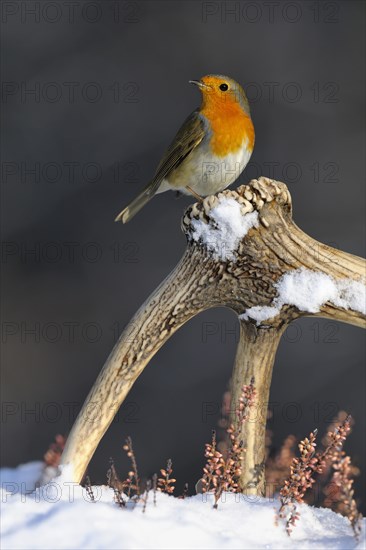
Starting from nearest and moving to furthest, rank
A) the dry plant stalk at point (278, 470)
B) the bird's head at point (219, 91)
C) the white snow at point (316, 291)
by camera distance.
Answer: the white snow at point (316, 291), the dry plant stalk at point (278, 470), the bird's head at point (219, 91)

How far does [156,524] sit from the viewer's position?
1.49 metres

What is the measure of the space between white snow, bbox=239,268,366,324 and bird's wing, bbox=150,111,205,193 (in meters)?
0.66

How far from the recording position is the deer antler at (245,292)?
185 centimetres

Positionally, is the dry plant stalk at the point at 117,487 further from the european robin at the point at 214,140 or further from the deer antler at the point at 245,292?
the european robin at the point at 214,140

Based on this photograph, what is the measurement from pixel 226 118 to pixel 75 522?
1337mm

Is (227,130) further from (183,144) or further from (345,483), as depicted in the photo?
(345,483)

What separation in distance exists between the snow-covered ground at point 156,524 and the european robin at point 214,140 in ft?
3.38

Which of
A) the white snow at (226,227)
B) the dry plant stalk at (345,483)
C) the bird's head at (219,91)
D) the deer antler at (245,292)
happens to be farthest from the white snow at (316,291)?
the bird's head at (219,91)

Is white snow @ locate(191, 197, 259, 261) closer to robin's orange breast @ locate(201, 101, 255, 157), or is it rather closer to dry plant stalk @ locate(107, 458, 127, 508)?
robin's orange breast @ locate(201, 101, 255, 157)

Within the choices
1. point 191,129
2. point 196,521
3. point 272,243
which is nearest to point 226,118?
point 191,129

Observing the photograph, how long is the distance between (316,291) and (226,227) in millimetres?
287

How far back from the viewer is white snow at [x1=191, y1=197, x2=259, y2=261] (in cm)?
185

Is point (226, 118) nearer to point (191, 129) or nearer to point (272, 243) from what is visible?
point (191, 129)

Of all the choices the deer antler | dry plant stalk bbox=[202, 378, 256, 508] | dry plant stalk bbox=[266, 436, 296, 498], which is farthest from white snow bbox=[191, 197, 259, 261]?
dry plant stalk bbox=[266, 436, 296, 498]
